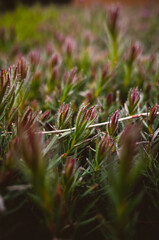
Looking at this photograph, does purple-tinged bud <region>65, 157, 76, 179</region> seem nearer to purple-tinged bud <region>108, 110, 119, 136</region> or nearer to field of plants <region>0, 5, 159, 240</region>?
field of plants <region>0, 5, 159, 240</region>

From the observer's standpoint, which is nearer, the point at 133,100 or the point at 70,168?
the point at 70,168

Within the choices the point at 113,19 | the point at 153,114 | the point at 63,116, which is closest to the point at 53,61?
the point at 113,19

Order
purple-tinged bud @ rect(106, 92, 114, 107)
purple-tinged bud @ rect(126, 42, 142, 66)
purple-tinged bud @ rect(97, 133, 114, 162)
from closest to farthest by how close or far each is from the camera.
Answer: purple-tinged bud @ rect(97, 133, 114, 162) → purple-tinged bud @ rect(106, 92, 114, 107) → purple-tinged bud @ rect(126, 42, 142, 66)

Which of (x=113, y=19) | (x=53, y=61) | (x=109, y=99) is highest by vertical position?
(x=113, y=19)

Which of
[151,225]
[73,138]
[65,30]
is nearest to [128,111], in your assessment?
[73,138]

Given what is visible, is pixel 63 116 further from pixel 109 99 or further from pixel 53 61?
pixel 53 61

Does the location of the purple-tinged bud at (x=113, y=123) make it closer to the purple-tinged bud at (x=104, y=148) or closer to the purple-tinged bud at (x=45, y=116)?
the purple-tinged bud at (x=104, y=148)

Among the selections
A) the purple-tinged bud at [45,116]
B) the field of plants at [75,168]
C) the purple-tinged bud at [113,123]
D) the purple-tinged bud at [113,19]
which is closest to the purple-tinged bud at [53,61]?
the field of plants at [75,168]

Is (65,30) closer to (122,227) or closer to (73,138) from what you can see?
(73,138)

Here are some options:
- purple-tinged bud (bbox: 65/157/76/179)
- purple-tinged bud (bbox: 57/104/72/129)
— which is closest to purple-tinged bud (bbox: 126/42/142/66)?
purple-tinged bud (bbox: 57/104/72/129)

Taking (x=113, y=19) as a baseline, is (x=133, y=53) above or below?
below
